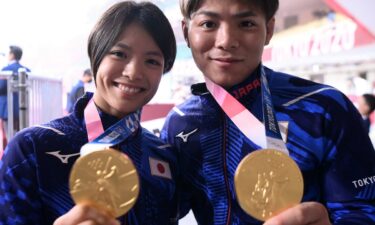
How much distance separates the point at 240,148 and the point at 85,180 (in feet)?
1.69

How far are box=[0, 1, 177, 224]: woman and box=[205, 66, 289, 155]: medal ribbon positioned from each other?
0.22 metres

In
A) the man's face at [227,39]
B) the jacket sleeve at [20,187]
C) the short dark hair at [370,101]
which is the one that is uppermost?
the man's face at [227,39]

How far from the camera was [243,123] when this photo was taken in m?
1.20

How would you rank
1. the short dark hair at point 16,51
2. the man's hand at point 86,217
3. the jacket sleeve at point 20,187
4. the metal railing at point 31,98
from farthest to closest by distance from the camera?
1. the short dark hair at point 16,51
2. the metal railing at point 31,98
3. the jacket sleeve at point 20,187
4. the man's hand at point 86,217

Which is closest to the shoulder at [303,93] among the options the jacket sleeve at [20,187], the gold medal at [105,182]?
the gold medal at [105,182]

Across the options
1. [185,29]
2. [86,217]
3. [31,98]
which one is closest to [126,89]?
[185,29]

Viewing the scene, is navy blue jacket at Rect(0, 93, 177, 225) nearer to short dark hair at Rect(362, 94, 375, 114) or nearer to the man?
the man

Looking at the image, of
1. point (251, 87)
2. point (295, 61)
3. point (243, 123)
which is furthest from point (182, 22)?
point (295, 61)

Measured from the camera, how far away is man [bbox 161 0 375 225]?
1.15 meters

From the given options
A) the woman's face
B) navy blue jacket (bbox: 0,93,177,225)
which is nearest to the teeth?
the woman's face

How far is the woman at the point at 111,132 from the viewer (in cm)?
112

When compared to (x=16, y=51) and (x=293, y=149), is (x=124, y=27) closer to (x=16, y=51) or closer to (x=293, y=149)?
(x=293, y=149)

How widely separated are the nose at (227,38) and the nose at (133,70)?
9.8 inches

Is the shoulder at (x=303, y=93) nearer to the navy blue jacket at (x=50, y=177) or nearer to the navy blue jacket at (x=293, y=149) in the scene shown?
the navy blue jacket at (x=293, y=149)
